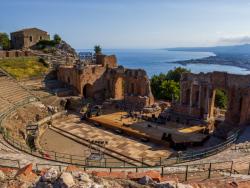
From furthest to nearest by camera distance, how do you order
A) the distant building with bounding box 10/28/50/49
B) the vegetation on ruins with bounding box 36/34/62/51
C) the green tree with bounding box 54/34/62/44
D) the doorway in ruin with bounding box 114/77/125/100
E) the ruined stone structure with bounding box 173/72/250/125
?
the green tree with bounding box 54/34/62/44
the vegetation on ruins with bounding box 36/34/62/51
the distant building with bounding box 10/28/50/49
the doorway in ruin with bounding box 114/77/125/100
the ruined stone structure with bounding box 173/72/250/125

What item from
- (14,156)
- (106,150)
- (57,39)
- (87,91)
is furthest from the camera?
(57,39)

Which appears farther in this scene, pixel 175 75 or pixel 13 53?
pixel 175 75

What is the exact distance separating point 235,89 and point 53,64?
112 ft

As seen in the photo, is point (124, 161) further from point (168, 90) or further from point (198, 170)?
point (168, 90)

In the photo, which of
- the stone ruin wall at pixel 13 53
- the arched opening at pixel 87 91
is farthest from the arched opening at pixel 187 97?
the stone ruin wall at pixel 13 53

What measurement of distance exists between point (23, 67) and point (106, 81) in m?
15.2

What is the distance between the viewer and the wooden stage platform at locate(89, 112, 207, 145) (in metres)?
28.5

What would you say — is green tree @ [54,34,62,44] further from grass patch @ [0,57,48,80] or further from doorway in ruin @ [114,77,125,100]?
doorway in ruin @ [114,77,125,100]

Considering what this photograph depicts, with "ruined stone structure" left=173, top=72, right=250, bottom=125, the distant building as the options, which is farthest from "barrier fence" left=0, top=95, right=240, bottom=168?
Answer: the distant building

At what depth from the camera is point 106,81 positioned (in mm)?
47406

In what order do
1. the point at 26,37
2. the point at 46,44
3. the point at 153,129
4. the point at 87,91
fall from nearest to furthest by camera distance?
1. the point at 153,129
2. the point at 87,91
3. the point at 26,37
4. the point at 46,44

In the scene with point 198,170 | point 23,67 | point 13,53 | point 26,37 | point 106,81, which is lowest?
point 198,170

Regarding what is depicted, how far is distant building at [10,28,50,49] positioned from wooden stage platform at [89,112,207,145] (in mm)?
36288

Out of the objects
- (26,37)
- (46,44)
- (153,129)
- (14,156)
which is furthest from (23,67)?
(14,156)
